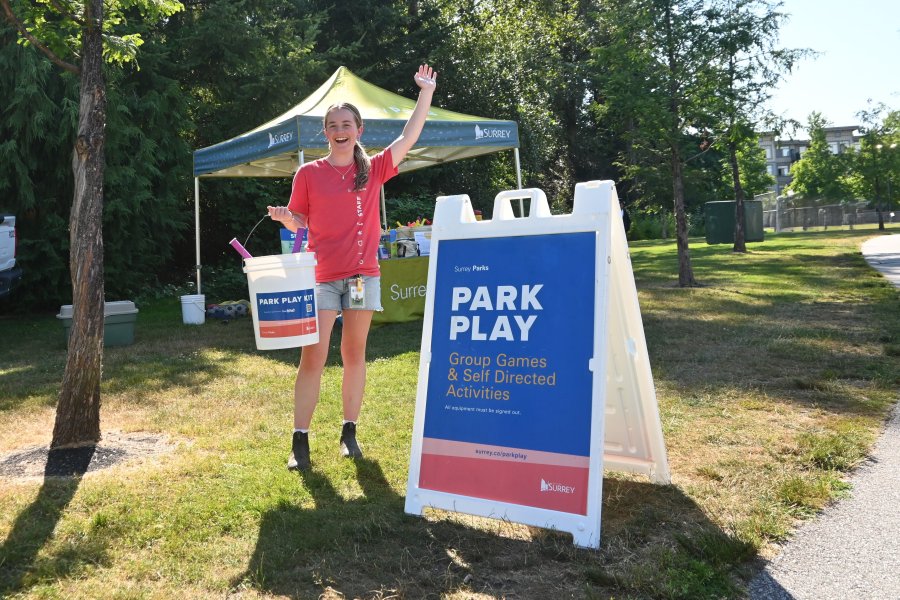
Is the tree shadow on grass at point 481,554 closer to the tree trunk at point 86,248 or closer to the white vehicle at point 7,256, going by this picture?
the tree trunk at point 86,248

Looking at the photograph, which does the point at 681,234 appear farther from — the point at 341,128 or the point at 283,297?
the point at 283,297

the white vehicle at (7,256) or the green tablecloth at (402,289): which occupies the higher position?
the white vehicle at (7,256)

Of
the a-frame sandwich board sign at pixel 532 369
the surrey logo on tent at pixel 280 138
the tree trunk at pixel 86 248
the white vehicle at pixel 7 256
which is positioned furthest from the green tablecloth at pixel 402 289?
the a-frame sandwich board sign at pixel 532 369

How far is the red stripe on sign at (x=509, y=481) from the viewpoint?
3.07 meters

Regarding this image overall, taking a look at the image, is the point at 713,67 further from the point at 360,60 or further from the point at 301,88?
the point at 360,60

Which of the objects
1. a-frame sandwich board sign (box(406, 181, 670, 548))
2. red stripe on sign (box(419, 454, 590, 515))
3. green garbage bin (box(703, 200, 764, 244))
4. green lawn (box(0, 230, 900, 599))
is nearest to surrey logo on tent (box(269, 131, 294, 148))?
green lawn (box(0, 230, 900, 599))

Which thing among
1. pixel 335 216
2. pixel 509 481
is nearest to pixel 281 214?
pixel 335 216

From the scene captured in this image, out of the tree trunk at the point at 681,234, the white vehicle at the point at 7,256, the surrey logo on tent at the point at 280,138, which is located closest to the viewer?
the surrey logo on tent at the point at 280,138

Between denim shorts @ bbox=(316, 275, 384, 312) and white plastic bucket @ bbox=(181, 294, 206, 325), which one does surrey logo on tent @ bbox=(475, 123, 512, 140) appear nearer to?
white plastic bucket @ bbox=(181, 294, 206, 325)

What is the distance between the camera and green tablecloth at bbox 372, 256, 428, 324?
31.7ft

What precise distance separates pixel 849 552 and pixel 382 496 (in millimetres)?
1942

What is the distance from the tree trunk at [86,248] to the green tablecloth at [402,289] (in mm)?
5202

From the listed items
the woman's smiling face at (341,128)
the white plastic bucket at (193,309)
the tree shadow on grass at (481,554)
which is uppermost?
the woman's smiling face at (341,128)

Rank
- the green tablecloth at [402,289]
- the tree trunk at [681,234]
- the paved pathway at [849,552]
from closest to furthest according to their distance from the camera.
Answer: the paved pathway at [849,552] → the green tablecloth at [402,289] → the tree trunk at [681,234]
